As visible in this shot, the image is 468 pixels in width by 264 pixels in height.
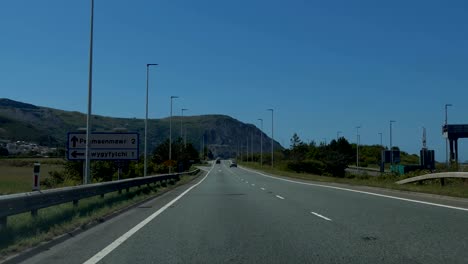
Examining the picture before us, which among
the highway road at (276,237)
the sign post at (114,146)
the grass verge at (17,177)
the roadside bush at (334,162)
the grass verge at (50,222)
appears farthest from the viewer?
the roadside bush at (334,162)

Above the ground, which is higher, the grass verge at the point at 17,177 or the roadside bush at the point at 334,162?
the roadside bush at the point at 334,162

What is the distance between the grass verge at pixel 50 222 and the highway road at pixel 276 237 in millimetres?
512

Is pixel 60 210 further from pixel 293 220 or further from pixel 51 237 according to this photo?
pixel 293 220

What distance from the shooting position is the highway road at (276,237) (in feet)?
33.8

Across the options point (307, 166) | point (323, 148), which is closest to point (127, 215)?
point (307, 166)

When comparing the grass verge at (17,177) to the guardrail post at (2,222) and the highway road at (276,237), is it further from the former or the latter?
the guardrail post at (2,222)

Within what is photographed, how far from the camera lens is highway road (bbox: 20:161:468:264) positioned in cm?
1031

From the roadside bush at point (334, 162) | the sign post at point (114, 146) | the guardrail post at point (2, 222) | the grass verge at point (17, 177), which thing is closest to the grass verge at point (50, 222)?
the guardrail post at point (2, 222)

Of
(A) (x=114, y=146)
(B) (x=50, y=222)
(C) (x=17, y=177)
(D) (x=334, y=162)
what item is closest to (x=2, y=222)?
(B) (x=50, y=222)

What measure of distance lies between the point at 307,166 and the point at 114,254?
112320 millimetres

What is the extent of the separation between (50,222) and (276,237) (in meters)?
5.66

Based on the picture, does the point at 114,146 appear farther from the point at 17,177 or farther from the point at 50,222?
the point at 50,222

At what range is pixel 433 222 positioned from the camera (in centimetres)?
1566

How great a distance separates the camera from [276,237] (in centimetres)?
1294
